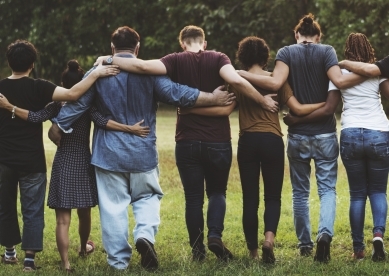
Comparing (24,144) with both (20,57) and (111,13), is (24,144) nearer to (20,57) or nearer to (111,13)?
(20,57)

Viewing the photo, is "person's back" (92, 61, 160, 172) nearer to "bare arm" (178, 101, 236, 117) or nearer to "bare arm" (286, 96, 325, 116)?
"bare arm" (178, 101, 236, 117)

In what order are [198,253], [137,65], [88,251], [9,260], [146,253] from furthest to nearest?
[88,251] → [9,260] → [198,253] → [137,65] → [146,253]

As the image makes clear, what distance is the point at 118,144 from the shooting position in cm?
605

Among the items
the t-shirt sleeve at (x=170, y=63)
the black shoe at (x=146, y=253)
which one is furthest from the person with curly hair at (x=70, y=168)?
the black shoe at (x=146, y=253)

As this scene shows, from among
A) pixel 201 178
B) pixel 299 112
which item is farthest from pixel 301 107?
pixel 201 178

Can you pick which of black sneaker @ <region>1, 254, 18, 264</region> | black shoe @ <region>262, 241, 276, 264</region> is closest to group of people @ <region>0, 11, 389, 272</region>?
black shoe @ <region>262, 241, 276, 264</region>

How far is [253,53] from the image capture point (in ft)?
20.3

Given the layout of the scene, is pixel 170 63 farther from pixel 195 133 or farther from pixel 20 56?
pixel 20 56

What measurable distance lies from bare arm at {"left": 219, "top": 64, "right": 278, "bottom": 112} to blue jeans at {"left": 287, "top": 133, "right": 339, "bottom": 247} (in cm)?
44

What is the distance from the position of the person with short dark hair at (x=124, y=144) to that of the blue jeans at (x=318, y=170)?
2.28 ft

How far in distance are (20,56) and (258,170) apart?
1.97 m

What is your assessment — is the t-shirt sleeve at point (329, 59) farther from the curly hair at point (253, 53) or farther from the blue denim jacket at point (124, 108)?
the blue denim jacket at point (124, 108)

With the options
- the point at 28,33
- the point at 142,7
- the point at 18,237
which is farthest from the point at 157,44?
the point at 18,237

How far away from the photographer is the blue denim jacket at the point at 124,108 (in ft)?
19.7
